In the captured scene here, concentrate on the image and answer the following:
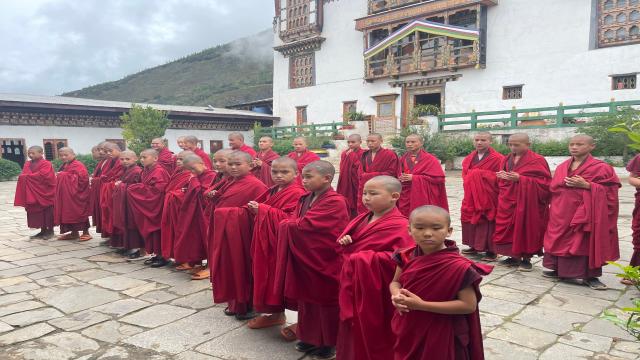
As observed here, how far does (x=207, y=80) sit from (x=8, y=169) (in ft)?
168

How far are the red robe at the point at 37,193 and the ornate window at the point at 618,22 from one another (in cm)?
1857

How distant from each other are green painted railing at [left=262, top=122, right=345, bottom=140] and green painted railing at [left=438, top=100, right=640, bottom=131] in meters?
5.56

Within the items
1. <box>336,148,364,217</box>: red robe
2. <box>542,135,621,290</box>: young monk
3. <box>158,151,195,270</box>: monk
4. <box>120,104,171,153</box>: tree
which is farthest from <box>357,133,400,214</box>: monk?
<box>120,104,171,153</box>: tree

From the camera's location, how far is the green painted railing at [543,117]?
14977 mm

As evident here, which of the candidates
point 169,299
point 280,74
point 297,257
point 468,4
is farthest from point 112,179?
point 280,74

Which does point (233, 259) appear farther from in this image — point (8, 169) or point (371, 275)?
point (8, 169)

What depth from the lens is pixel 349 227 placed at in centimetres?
286

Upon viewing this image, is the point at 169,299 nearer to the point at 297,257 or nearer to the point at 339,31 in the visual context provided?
the point at 297,257

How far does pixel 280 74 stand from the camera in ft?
91.9

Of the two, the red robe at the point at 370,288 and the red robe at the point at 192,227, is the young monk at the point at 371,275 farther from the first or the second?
the red robe at the point at 192,227

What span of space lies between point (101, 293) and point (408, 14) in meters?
20.4

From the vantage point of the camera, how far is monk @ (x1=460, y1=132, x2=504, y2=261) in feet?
19.3

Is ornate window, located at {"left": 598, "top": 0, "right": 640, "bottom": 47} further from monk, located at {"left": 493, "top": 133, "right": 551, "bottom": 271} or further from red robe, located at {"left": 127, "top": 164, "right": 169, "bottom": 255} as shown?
red robe, located at {"left": 127, "top": 164, "right": 169, "bottom": 255}

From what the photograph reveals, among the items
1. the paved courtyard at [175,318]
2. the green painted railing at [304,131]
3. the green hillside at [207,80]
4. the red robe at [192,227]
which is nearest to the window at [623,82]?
the green painted railing at [304,131]
